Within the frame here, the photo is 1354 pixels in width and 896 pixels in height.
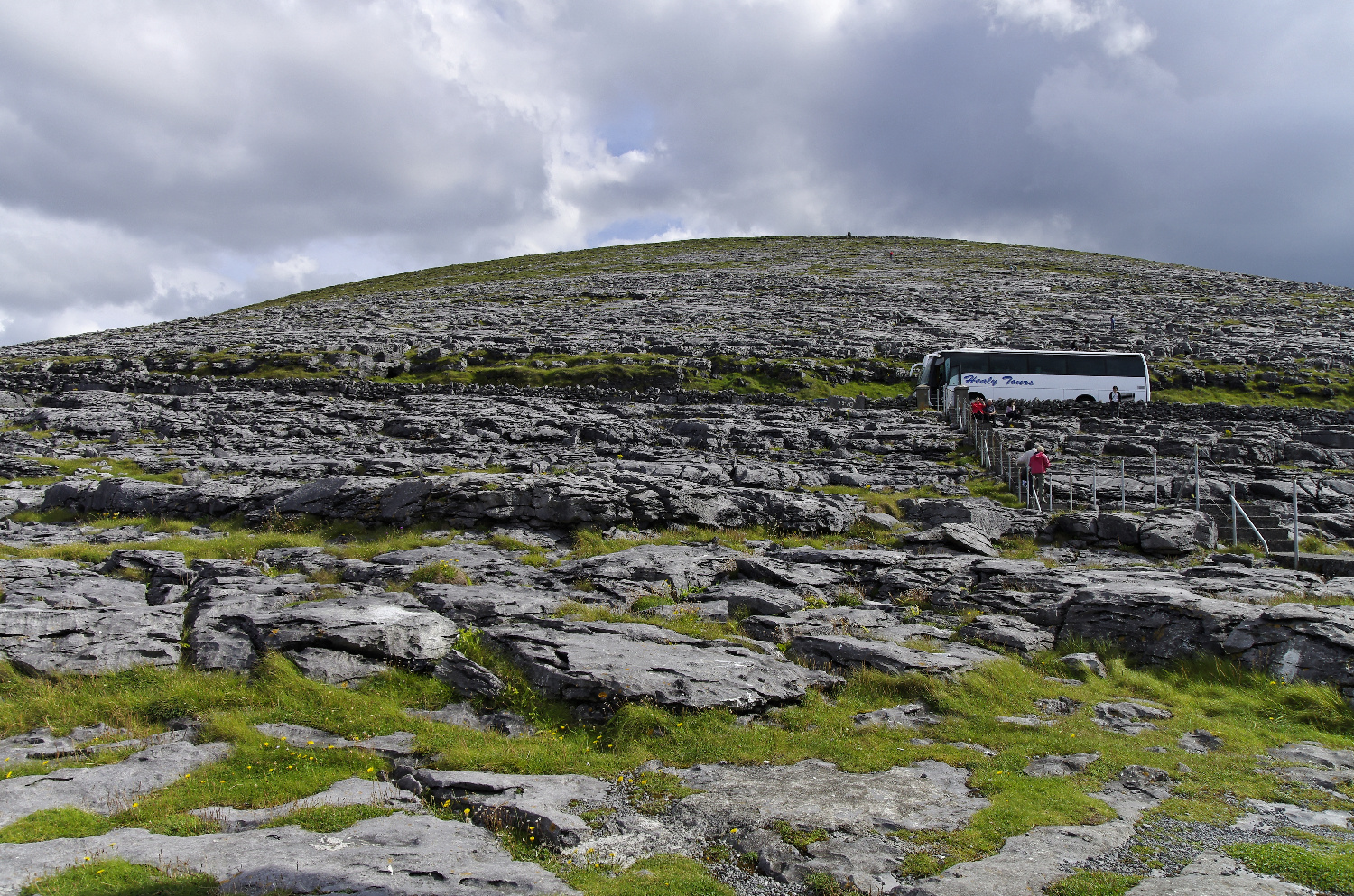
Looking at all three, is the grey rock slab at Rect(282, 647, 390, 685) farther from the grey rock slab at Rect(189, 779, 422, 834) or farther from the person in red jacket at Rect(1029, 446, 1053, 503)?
the person in red jacket at Rect(1029, 446, 1053, 503)

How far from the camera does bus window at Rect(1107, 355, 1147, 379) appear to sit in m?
46.2

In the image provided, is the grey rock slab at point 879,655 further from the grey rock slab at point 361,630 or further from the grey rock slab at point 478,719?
the grey rock slab at point 361,630

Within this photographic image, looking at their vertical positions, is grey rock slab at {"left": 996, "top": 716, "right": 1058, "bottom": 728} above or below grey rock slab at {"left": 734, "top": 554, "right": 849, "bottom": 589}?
below

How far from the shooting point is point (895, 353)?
53469 millimetres

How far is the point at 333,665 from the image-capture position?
12344 millimetres

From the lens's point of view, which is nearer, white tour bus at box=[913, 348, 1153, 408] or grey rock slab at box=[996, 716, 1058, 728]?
grey rock slab at box=[996, 716, 1058, 728]

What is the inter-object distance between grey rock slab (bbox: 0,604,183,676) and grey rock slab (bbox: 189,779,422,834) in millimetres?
5184

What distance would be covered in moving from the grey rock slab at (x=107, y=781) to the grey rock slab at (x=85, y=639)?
9.84 feet

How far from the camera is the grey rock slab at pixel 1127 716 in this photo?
11.4m

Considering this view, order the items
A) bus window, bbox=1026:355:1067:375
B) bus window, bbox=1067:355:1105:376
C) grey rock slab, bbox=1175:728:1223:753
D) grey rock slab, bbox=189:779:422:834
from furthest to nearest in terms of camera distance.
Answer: bus window, bbox=1026:355:1067:375, bus window, bbox=1067:355:1105:376, grey rock slab, bbox=1175:728:1223:753, grey rock slab, bbox=189:779:422:834

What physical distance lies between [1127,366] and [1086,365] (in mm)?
2670

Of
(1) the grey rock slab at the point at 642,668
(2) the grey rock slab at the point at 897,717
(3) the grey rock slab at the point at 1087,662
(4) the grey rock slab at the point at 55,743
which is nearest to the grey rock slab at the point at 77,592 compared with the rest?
(4) the grey rock slab at the point at 55,743

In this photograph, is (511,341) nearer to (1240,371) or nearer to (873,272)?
(1240,371)

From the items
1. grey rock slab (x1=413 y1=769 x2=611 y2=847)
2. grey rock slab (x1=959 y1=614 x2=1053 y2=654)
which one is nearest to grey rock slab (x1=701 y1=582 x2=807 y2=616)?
grey rock slab (x1=959 y1=614 x2=1053 y2=654)
